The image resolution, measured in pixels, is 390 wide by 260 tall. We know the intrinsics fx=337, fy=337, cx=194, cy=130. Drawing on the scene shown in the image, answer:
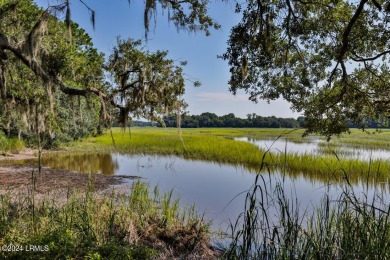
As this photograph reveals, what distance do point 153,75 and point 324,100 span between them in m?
4.22

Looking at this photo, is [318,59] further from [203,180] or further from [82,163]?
[82,163]

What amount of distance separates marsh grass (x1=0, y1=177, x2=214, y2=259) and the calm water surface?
1.52m

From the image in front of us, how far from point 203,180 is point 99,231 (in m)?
8.49

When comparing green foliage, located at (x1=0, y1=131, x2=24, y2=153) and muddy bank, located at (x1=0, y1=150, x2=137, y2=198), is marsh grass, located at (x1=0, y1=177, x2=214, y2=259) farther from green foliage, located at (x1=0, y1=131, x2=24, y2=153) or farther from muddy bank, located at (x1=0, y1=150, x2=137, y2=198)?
green foliage, located at (x1=0, y1=131, x2=24, y2=153)

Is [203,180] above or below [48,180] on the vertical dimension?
below

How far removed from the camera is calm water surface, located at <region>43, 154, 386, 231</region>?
9367mm

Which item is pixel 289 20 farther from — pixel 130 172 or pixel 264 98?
pixel 130 172

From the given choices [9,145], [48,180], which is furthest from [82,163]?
[48,180]

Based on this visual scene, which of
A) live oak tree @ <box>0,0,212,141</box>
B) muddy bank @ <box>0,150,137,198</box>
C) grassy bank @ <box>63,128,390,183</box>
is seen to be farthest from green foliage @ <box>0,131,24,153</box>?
live oak tree @ <box>0,0,212,141</box>

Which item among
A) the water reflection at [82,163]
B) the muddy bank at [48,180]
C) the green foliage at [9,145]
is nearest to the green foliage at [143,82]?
the muddy bank at [48,180]

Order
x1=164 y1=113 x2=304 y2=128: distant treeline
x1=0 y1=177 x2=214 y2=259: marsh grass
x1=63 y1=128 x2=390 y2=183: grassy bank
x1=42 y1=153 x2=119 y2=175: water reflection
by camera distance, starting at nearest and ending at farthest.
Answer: x1=0 y1=177 x2=214 y2=259: marsh grass → x1=63 y1=128 x2=390 y2=183: grassy bank → x1=42 y1=153 x2=119 y2=175: water reflection → x1=164 y1=113 x2=304 y2=128: distant treeline

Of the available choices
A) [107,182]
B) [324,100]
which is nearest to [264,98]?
[324,100]

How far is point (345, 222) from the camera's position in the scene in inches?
138

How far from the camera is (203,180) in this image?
43.7 ft
